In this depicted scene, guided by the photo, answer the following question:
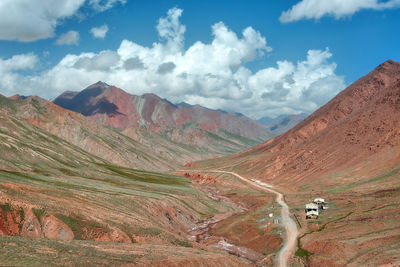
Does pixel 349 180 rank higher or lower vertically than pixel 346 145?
lower

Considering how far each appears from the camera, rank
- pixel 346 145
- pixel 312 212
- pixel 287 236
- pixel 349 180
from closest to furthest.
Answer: pixel 287 236 < pixel 312 212 < pixel 349 180 < pixel 346 145

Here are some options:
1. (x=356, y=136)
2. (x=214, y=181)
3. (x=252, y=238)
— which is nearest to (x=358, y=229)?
(x=252, y=238)

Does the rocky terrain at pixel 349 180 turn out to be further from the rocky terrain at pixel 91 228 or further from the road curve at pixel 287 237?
the rocky terrain at pixel 91 228

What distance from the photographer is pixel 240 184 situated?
492 ft

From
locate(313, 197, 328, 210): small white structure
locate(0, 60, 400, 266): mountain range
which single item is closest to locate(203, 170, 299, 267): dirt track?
locate(0, 60, 400, 266): mountain range

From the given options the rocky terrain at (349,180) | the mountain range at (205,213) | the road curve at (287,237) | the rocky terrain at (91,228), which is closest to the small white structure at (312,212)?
the mountain range at (205,213)

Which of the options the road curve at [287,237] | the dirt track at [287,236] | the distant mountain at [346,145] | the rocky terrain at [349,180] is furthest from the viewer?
the distant mountain at [346,145]

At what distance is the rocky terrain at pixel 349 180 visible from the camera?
1908 inches

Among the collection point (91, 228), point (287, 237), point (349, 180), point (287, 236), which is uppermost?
point (349, 180)

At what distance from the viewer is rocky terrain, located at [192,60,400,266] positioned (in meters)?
48.5

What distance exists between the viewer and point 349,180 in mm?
111438

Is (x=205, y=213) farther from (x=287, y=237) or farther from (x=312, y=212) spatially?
(x=287, y=237)

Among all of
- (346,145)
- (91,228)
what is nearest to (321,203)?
(91,228)

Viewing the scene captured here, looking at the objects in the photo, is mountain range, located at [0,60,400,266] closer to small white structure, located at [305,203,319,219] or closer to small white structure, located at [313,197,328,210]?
small white structure, located at [305,203,319,219]
